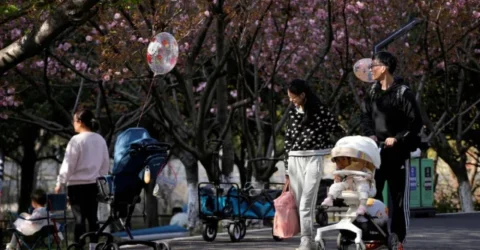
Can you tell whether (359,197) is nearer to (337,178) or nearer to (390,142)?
(337,178)

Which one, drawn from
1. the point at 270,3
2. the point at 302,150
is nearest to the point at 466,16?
the point at 270,3

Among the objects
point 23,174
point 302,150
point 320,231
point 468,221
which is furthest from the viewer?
point 23,174

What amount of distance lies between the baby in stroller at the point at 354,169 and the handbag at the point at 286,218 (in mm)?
1356

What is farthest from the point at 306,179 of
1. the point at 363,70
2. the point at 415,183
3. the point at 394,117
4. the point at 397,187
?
the point at 415,183

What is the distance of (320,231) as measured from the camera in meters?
10.2

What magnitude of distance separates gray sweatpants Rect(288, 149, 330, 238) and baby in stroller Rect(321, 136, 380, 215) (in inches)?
47.1

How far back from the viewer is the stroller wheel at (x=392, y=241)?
10.2 metres

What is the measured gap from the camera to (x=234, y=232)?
594 inches

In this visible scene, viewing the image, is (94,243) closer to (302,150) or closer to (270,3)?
(302,150)

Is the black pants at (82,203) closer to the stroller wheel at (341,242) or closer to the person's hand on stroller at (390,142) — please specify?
the stroller wheel at (341,242)

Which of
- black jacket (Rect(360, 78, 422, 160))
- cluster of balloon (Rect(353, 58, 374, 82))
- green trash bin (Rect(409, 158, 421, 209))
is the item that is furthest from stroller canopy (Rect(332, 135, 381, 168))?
green trash bin (Rect(409, 158, 421, 209))

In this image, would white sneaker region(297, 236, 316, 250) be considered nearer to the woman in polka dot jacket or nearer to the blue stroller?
the woman in polka dot jacket

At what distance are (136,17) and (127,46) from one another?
49 centimetres

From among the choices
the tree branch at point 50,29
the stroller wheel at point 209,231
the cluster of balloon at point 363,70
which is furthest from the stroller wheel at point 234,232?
the cluster of balloon at point 363,70
